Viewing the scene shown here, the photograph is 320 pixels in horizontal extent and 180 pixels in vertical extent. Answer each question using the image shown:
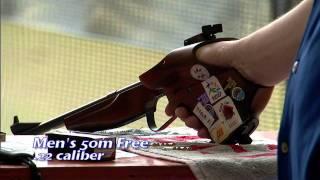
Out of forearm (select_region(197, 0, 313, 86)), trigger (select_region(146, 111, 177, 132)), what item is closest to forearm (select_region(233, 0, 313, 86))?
forearm (select_region(197, 0, 313, 86))

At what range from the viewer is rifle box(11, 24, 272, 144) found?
55 cm

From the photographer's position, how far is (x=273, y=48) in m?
0.50

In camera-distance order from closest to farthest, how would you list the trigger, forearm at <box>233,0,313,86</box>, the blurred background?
1. forearm at <box>233,0,313,86</box>
2. the trigger
3. the blurred background

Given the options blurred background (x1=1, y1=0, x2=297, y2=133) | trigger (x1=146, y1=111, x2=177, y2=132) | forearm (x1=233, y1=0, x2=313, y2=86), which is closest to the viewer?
forearm (x1=233, y1=0, x2=313, y2=86)

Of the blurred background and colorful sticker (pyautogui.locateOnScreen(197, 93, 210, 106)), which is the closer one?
colorful sticker (pyautogui.locateOnScreen(197, 93, 210, 106))

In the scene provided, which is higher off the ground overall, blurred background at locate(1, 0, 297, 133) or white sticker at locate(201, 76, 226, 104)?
blurred background at locate(1, 0, 297, 133)

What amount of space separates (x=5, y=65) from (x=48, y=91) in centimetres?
10

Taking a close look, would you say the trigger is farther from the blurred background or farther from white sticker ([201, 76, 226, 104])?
the blurred background

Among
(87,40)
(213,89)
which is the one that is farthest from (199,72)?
(87,40)

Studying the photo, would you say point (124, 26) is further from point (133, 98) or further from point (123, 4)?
point (133, 98)

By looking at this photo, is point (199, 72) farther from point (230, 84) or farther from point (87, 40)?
point (87, 40)

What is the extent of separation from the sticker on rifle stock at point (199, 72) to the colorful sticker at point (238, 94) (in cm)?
3

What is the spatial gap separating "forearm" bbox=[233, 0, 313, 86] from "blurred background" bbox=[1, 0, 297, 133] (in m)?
0.53

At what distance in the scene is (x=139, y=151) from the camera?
52 cm
